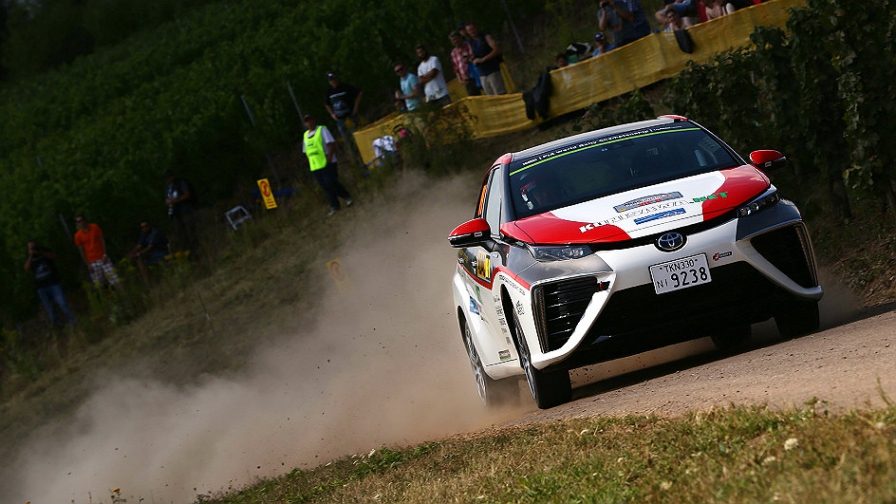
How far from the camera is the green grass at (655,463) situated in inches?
161

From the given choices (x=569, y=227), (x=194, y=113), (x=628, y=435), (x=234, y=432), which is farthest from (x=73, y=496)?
(x=194, y=113)

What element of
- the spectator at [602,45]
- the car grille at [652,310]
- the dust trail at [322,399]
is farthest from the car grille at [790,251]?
the spectator at [602,45]

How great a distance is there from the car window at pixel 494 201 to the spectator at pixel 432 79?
12.9m

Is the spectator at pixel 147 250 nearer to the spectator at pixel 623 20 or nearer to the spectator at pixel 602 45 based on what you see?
the spectator at pixel 602 45

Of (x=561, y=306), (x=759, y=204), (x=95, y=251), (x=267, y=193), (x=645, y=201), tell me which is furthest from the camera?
(x=95, y=251)

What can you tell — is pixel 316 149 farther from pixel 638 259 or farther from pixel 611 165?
pixel 638 259

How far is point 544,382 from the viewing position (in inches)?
336

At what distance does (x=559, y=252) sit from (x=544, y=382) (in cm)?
Result: 111

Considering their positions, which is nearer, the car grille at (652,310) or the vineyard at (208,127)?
the car grille at (652,310)

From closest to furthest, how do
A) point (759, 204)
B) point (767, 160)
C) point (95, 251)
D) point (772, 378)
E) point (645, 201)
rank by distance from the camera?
point (772, 378), point (759, 204), point (645, 201), point (767, 160), point (95, 251)

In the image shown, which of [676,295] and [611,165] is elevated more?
[611,165]

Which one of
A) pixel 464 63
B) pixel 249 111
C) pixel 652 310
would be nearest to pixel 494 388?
pixel 652 310

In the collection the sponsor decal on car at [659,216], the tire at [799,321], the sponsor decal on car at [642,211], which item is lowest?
the tire at [799,321]

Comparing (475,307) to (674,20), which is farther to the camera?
(674,20)
